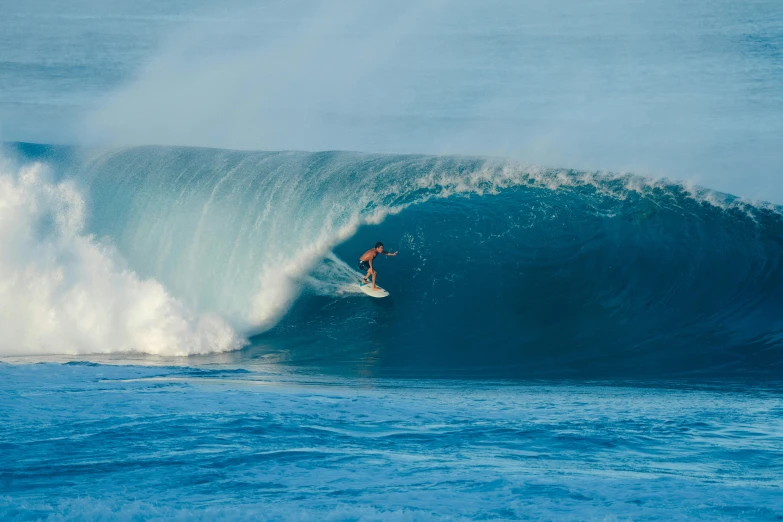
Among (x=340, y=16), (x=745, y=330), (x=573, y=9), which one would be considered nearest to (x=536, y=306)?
(x=745, y=330)

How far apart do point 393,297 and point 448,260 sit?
1.05 m

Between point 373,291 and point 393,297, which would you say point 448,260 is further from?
point 373,291

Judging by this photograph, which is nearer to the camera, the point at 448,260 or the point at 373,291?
the point at 373,291

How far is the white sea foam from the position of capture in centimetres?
1235

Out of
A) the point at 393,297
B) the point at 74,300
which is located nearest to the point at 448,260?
the point at 393,297

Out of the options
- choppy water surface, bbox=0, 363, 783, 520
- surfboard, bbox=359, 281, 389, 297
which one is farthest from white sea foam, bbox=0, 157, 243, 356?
choppy water surface, bbox=0, 363, 783, 520

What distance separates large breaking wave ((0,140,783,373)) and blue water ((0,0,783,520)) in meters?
0.05

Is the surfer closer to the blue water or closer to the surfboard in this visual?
the surfboard

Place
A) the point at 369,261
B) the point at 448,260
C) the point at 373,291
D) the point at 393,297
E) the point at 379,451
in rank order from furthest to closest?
the point at 448,260, the point at 393,297, the point at 373,291, the point at 369,261, the point at 379,451

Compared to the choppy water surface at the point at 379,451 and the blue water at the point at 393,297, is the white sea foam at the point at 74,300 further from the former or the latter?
the choppy water surface at the point at 379,451

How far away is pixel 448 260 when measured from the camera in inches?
541

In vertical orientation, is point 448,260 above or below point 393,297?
above

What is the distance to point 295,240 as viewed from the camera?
14.3 m

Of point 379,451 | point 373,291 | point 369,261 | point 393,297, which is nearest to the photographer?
point 379,451
